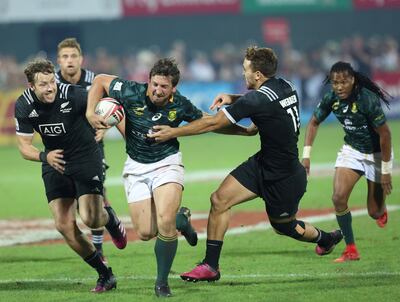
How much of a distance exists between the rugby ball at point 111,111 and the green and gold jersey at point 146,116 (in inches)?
5.7

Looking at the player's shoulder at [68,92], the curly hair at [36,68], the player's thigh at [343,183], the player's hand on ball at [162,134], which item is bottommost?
the player's thigh at [343,183]

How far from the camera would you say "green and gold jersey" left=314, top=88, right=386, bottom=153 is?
1020cm

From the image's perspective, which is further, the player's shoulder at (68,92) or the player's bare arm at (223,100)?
the player's shoulder at (68,92)

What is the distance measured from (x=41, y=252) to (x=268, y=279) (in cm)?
363

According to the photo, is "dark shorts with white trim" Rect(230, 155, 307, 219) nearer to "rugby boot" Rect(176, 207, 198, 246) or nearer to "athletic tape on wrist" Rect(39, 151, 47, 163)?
"rugby boot" Rect(176, 207, 198, 246)

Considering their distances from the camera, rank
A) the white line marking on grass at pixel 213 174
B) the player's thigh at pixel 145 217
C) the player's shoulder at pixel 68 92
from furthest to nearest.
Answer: the white line marking on grass at pixel 213 174
the player's shoulder at pixel 68 92
the player's thigh at pixel 145 217

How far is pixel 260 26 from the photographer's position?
34.9 m

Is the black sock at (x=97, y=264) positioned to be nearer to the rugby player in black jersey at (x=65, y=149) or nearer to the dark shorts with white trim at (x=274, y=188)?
the rugby player in black jersey at (x=65, y=149)

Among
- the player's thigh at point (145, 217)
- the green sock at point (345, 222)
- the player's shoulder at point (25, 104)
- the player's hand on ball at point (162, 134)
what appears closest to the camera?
the player's hand on ball at point (162, 134)

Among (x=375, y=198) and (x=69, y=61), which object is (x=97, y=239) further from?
(x=375, y=198)

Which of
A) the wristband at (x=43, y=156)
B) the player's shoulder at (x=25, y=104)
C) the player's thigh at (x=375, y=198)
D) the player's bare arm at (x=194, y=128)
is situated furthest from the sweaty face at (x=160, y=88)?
the player's thigh at (x=375, y=198)

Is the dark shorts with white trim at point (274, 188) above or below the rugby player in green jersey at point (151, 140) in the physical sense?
below

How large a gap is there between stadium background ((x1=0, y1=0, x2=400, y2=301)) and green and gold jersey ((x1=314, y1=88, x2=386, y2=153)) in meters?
1.24

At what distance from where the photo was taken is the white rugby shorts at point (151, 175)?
346 inches
